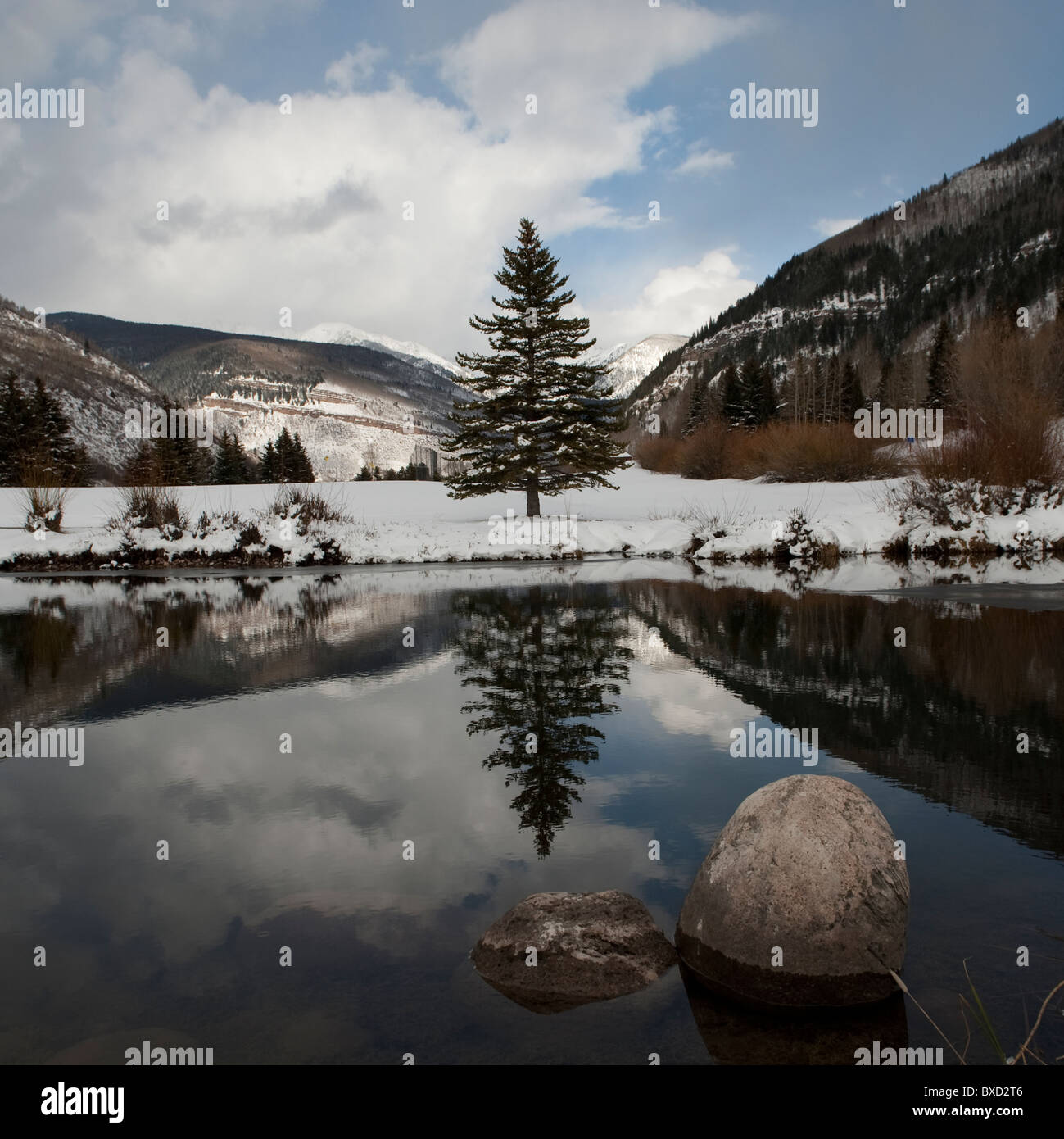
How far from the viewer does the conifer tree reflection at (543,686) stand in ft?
19.8

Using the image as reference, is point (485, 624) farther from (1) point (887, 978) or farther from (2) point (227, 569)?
(2) point (227, 569)

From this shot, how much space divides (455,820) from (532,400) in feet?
93.8

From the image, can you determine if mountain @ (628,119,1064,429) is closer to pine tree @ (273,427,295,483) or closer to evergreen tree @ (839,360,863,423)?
evergreen tree @ (839,360,863,423)

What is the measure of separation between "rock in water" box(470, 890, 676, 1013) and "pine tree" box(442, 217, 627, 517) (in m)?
29.1

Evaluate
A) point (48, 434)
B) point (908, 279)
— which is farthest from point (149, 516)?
point (908, 279)

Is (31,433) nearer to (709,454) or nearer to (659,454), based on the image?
(659,454)

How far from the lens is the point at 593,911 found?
3.99m

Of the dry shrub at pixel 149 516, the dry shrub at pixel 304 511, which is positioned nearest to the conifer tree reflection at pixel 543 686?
the dry shrub at pixel 304 511

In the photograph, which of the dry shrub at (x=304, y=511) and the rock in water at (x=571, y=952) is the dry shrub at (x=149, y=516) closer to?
the dry shrub at (x=304, y=511)

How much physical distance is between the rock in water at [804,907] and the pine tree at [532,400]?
29.2m

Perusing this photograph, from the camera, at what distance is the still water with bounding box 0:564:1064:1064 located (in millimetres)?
3338

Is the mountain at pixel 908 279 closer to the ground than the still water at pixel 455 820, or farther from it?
farther from it
